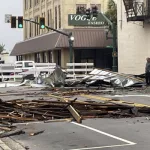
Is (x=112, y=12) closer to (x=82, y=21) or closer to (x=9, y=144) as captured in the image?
(x=82, y=21)

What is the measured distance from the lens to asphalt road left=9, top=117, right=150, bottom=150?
334 inches

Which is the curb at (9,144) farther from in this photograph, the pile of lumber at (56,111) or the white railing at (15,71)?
the white railing at (15,71)

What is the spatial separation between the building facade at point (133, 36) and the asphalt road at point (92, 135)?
21.9 meters

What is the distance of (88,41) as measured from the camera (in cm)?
4694

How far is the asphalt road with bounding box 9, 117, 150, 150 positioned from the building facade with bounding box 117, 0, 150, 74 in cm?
2185

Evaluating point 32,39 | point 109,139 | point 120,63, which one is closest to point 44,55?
point 32,39

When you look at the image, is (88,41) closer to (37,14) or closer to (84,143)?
(37,14)

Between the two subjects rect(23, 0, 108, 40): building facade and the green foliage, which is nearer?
the green foliage

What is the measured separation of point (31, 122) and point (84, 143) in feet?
9.72

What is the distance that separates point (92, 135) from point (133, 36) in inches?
1022

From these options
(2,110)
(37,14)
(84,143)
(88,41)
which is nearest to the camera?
(84,143)

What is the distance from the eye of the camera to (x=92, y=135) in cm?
959

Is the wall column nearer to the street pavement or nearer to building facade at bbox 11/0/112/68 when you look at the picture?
building facade at bbox 11/0/112/68

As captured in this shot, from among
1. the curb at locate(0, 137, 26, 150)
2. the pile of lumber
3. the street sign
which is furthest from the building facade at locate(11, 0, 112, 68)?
the curb at locate(0, 137, 26, 150)
